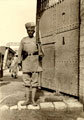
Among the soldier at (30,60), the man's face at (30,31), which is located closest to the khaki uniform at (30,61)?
the soldier at (30,60)

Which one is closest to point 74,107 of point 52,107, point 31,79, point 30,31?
point 52,107

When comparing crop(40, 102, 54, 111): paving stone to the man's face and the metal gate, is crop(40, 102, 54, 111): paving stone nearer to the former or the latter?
the metal gate

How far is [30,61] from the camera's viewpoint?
4.06m

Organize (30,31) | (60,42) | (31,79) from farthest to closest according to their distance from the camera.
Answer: (60,42) < (31,79) < (30,31)

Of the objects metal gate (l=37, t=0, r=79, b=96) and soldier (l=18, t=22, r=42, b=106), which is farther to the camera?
metal gate (l=37, t=0, r=79, b=96)

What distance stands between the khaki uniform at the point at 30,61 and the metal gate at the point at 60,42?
144 centimetres

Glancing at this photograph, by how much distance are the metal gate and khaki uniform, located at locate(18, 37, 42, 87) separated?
1441 mm

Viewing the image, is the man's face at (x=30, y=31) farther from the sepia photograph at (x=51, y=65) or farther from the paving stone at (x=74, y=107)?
the paving stone at (x=74, y=107)

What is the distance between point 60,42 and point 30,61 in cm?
187

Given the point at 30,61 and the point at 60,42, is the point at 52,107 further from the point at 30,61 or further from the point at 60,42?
the point at 60,42

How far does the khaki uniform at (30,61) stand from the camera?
160 inches

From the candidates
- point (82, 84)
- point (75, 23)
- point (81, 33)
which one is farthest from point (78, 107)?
point (75, 23)

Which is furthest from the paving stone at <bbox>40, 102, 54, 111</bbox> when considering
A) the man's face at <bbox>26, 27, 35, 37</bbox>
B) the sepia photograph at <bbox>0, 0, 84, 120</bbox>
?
the man's face at <bbox>26, 27, 35, 37</bbox>

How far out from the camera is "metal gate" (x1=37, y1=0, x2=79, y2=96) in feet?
16.5
